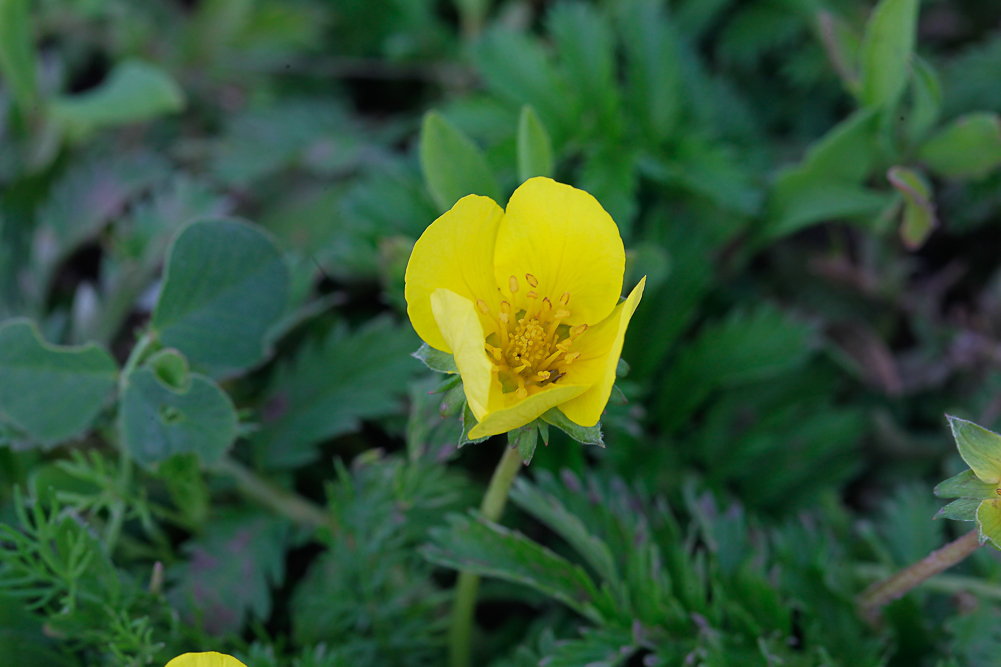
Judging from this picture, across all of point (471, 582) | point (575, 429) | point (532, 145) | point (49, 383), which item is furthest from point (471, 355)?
point (49, 383)

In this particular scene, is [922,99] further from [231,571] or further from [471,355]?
[231,571]

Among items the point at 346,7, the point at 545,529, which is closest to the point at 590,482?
the point at 545,529

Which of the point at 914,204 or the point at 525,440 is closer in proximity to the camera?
the point at 525,440

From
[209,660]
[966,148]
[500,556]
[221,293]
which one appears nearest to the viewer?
[209,660]

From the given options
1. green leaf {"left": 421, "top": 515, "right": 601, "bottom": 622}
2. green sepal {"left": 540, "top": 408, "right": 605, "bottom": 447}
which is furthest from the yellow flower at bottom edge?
green sepal {"left": 540, "top": 408, "right": 605, "bottom": 447}

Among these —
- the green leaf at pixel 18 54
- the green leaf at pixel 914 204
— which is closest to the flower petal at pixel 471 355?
the green leaf at pixel 914 204

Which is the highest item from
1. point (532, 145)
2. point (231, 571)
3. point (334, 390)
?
point (532, 145)

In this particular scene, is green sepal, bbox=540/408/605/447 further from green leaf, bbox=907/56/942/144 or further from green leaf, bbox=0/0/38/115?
green leaf, bbox=0/0/38/115
